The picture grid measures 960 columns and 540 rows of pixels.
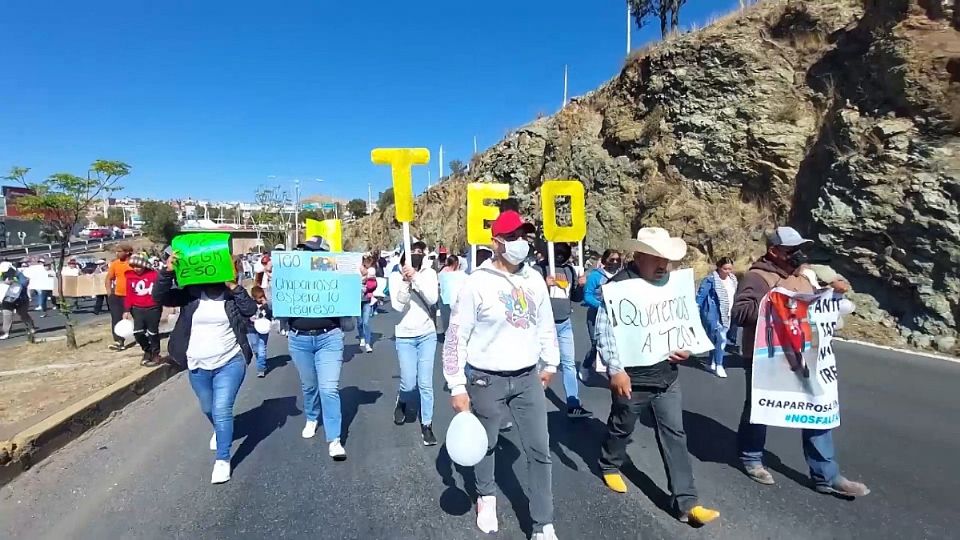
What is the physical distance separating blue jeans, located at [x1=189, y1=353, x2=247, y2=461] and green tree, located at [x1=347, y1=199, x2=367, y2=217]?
3780 inches

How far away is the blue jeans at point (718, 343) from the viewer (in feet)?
25.9

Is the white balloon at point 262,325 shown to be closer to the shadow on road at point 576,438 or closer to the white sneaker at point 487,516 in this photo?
the shadow on road at point 576,438

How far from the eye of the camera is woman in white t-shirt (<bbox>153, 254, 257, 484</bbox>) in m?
4.44

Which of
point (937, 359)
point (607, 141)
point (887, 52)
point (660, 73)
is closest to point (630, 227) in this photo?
point (607, 141)

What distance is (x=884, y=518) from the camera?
12.0 ft

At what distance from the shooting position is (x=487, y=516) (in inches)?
139

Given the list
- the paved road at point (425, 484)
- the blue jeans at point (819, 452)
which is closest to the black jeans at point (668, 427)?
the paved road at point (425, 484)

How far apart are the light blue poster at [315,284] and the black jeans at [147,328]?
4.02 meters

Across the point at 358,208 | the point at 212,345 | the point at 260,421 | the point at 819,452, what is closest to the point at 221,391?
the point at 212,345

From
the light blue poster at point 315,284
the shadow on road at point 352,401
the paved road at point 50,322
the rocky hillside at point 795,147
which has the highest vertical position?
the rocky hillside at point 795,147

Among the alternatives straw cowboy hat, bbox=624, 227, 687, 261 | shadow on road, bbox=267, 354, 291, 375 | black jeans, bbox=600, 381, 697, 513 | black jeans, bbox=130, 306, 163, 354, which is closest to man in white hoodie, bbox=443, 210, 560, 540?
black jeans, bbox=600, 381, 697, 513

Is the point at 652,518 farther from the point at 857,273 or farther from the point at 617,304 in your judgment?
the point at 857,273

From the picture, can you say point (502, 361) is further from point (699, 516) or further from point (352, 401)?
point (352, 401)

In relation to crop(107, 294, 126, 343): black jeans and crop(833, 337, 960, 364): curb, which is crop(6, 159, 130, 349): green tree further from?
crop(833, 337, 960, 364): curb
